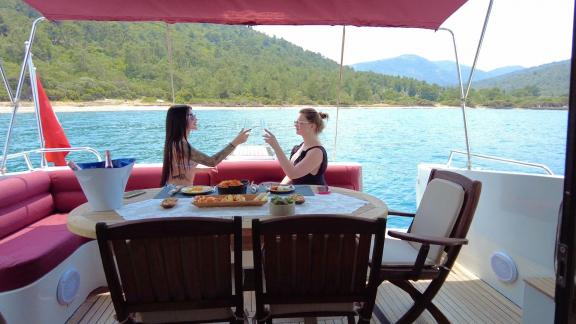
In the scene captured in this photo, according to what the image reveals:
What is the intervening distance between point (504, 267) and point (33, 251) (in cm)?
282

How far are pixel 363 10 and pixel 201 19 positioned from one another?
1237mm

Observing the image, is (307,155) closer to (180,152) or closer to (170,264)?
(180,152)

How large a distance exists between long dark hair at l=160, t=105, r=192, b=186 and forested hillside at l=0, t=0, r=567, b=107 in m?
7.64

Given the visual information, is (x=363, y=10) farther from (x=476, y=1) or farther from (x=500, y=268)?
(x=500, y=268)

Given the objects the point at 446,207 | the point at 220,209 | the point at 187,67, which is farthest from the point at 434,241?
the point at 187,67

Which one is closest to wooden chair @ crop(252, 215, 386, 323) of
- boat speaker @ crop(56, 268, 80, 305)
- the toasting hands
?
the toasting hands

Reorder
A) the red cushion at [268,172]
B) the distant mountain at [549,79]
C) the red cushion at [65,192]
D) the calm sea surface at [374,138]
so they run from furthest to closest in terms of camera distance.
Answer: the calm sea surface at [374,138] → the red cushion at [268,172] → the red cushion at [65,192] → the distant mountain at [549,79]

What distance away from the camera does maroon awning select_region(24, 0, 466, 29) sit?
2.59 metres

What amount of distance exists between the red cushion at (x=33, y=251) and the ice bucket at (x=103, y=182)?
1.62 feet

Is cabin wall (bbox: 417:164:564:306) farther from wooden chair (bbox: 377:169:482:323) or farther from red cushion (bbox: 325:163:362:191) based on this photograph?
red cushion (bbox: 325:163:362:191)

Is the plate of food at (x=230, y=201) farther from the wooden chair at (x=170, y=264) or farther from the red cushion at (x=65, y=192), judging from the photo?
the red cushion at (x=65, y=192)

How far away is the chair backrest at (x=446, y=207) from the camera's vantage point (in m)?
1.79

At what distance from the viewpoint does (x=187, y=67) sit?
35.7 feet

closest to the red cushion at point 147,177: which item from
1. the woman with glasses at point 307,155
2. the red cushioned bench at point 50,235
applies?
the red cushioned bench at point 50,235
